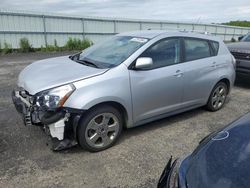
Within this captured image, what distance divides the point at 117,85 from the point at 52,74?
934 millimetres

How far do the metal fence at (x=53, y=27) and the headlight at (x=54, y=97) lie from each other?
15.1 metres

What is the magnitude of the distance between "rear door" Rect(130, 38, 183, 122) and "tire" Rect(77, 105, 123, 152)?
37 cm

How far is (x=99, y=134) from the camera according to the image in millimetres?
3818

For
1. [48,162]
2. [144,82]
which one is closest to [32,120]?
[48,162]

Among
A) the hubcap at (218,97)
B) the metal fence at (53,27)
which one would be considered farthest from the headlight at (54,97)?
the metal fence at (53,27)

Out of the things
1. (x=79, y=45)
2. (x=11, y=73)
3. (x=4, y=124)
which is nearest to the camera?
(x=4, y=124)

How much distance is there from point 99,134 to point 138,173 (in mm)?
794

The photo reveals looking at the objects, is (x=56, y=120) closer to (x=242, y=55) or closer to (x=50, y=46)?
(x=242, y=55)

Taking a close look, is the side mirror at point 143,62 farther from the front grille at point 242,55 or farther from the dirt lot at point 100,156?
the front grille at point 242,55

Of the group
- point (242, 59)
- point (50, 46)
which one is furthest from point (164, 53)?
point (50, 46)

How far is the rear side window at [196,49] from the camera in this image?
485 centimetres

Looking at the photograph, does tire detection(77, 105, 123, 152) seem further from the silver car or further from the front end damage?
the front end damage

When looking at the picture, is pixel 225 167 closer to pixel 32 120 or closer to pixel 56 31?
pixel 32 120

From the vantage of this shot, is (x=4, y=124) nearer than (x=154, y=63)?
No
